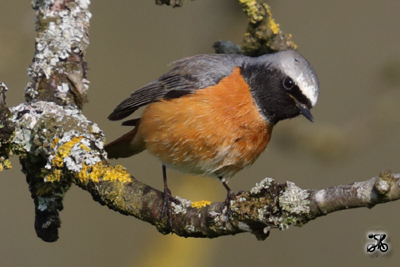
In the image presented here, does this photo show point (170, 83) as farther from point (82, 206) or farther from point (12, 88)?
point (82, 206)

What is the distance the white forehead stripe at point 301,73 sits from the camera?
4004 millimetres

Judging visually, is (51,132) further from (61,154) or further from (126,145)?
(126,145)

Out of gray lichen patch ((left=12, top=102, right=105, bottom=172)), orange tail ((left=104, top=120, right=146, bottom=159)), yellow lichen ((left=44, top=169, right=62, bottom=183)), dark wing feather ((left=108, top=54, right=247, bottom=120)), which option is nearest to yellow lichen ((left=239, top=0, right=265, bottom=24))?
dark wing feather ((left=108, top=54, right=247, bottom=120))

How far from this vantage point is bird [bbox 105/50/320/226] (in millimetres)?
4137

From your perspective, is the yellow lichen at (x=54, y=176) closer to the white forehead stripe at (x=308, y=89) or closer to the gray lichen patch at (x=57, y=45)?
the gray lichen patch at (x=57, y=45)

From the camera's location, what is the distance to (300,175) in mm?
6730

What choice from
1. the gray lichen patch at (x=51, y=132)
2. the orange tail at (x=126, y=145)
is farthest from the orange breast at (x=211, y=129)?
the gray lichen patch at (x=51, y=132)

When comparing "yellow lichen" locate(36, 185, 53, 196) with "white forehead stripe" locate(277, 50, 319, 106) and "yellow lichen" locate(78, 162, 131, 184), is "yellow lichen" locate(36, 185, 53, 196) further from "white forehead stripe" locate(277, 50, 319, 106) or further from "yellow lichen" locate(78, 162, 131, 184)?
"white forehead stripe" locate(277, 50, 319, 106)

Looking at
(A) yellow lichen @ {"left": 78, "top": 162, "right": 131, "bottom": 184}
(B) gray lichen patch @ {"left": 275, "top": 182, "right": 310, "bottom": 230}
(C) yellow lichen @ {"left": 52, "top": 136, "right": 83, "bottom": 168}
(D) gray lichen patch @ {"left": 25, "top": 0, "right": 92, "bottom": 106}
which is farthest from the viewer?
(D) gray lichen patch @ {"left": 25, "top": 0, "right": 92, "bottom": 106}

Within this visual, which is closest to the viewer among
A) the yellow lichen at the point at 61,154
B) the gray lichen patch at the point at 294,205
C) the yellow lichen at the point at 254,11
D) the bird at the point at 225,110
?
the gray lichen patch at the point at 294,205

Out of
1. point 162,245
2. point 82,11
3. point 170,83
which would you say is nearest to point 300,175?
point 162,245

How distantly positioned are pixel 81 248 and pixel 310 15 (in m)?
4.55

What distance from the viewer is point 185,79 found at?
4.55 meters

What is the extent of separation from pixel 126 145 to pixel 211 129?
3.39ft
